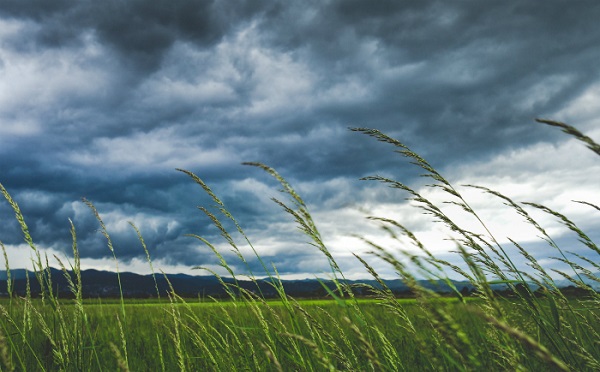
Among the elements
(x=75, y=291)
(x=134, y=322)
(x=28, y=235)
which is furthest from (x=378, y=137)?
(x=134, y=322)

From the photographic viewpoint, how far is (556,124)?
1.11 m

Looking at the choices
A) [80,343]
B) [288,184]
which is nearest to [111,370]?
[80,343]

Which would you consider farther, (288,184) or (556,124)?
(288,184)

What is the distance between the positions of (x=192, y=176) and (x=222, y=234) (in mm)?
463

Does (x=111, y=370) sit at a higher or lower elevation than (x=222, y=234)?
lower

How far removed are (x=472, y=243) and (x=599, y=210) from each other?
872 mm

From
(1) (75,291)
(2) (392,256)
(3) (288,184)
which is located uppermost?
(3) (288,184)

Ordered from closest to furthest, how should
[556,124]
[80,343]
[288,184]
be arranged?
[556,124]
[288,184]
[80,343]

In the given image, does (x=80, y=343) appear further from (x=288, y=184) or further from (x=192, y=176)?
(x=288, y=184)

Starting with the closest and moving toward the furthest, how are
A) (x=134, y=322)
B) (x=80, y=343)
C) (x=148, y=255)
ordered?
(x=80, y=343) < (x=148, y=255) < (x=134, y=322)

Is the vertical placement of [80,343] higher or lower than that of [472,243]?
lower

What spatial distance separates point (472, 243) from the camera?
2.39 metres

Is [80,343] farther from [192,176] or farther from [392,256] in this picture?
[392,256]

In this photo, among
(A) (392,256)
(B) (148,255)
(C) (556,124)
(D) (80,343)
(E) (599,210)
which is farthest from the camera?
(B) (148,255)
